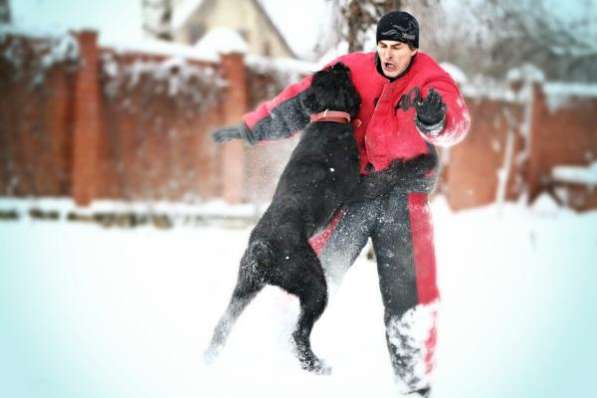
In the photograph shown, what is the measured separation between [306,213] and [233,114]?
5286 millimetres

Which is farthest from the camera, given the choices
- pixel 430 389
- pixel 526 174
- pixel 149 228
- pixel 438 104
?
pixel 526 174

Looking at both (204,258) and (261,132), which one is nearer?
(261,132)

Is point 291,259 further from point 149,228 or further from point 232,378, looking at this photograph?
point 149,228

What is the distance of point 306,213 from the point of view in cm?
234

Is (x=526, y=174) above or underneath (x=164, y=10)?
underneath

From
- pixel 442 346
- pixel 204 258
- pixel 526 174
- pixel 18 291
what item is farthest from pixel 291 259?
pixel 526 174

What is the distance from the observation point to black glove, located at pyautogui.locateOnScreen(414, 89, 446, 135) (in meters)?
2.16

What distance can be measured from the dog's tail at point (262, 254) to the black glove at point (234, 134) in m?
0.64

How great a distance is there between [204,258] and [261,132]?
282cm

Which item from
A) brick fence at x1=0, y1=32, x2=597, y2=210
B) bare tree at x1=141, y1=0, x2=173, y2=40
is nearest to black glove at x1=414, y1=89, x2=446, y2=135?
brick fence at x1=0, y1=32, x2=597, y2=210

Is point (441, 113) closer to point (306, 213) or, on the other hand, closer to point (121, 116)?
point (306, 213)

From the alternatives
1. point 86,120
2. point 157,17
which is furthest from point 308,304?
point 157,17

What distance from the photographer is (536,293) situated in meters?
5.00

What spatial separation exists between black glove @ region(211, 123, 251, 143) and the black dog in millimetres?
295
